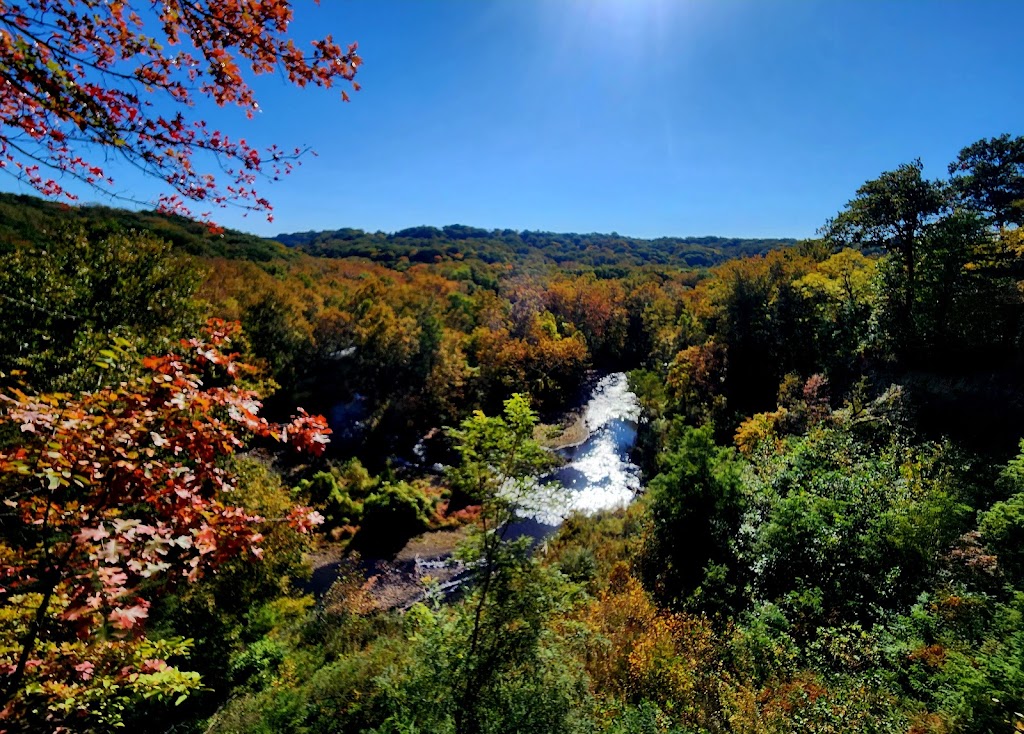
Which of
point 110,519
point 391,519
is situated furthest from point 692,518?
point 110,519

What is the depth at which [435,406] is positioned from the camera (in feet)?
123

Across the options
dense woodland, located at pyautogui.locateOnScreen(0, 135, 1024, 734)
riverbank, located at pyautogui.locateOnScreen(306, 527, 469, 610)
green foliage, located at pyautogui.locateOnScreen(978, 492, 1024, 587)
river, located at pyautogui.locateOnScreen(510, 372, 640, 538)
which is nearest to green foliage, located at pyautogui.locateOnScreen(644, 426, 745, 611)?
dense woodland, located at pyautogui.locateOnScreen(0, 135, 1024, 734)

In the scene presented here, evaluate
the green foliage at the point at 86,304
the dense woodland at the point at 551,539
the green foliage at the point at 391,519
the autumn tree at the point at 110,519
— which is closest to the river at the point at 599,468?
the dense woodland at the point at 551,539

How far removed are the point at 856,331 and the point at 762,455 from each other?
10932mm

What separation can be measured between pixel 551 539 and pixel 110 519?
64.5 feet

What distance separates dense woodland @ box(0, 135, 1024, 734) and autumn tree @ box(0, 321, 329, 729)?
1.3 inches

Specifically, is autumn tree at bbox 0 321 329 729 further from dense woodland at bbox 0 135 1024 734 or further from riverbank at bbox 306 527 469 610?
riverbank at bbox 306 527 469 610

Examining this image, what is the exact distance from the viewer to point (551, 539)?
21219 mm

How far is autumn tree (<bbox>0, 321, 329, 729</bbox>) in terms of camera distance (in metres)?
2.96

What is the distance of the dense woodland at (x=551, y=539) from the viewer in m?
3.52

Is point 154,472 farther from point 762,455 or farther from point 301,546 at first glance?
point 762,455

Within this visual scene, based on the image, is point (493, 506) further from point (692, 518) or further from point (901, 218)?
point (901, 218)

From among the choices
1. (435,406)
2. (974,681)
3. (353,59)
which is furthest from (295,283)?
(974,681)

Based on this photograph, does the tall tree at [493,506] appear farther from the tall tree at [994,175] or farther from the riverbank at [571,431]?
the tall tree at [994,175]
